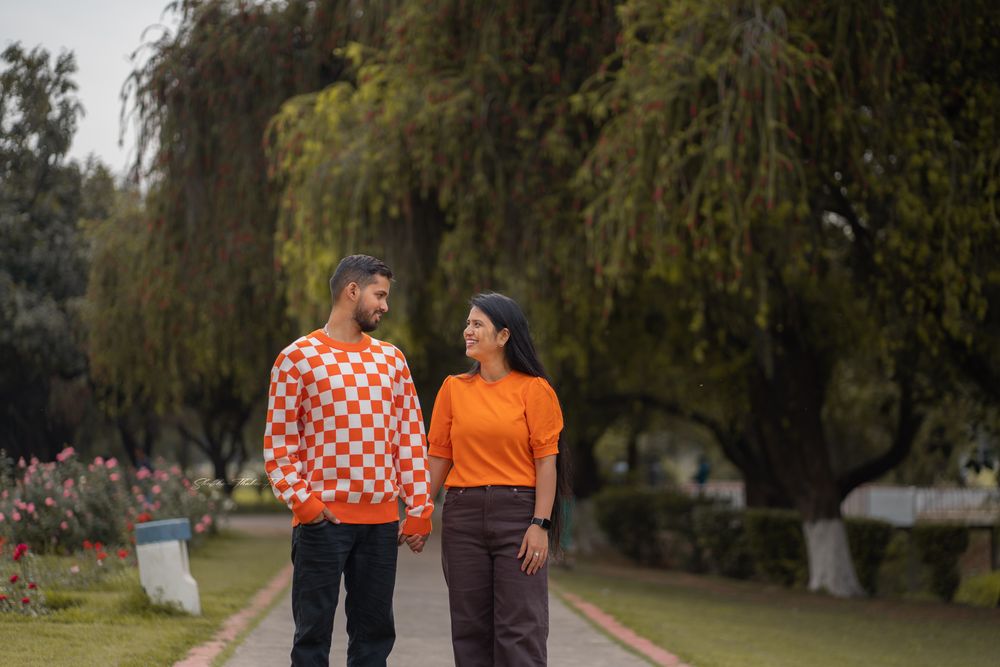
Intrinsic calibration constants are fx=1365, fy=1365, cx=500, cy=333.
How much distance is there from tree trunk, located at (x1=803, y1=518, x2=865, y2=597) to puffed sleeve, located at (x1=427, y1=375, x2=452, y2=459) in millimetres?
12540

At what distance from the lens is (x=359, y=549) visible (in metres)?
5.34

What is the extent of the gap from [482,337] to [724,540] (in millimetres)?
17930

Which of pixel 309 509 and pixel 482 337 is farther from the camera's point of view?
pixel 482 337

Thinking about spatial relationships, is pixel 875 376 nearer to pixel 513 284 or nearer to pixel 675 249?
pixel 513 284

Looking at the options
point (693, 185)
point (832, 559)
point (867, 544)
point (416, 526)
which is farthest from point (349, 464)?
point (867, 544)

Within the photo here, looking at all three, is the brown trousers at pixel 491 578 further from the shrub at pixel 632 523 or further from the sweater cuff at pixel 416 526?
the shrub at pixel 632 523

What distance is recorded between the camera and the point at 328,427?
5184 millimetres

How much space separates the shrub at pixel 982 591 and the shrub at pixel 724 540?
457 centimetres

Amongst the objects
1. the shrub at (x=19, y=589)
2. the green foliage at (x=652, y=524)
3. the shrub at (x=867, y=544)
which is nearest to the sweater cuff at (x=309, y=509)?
the shrub at (x=19, y=589)

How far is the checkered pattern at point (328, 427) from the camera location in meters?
5.14

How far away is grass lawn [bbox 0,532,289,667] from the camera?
Result: 7555 mm

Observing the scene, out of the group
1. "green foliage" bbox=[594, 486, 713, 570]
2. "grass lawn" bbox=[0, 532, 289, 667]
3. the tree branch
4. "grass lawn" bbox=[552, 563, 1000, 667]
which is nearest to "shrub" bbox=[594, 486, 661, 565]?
"green foliage" bbox=[594, 486, 713, 570]

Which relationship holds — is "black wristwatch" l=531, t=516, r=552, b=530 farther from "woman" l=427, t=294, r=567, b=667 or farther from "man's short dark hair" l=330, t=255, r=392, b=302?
"man's short dark hair" l=330, t=255, r=392, b=302

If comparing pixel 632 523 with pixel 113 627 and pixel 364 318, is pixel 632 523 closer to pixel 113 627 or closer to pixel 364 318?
pixel 113 627
